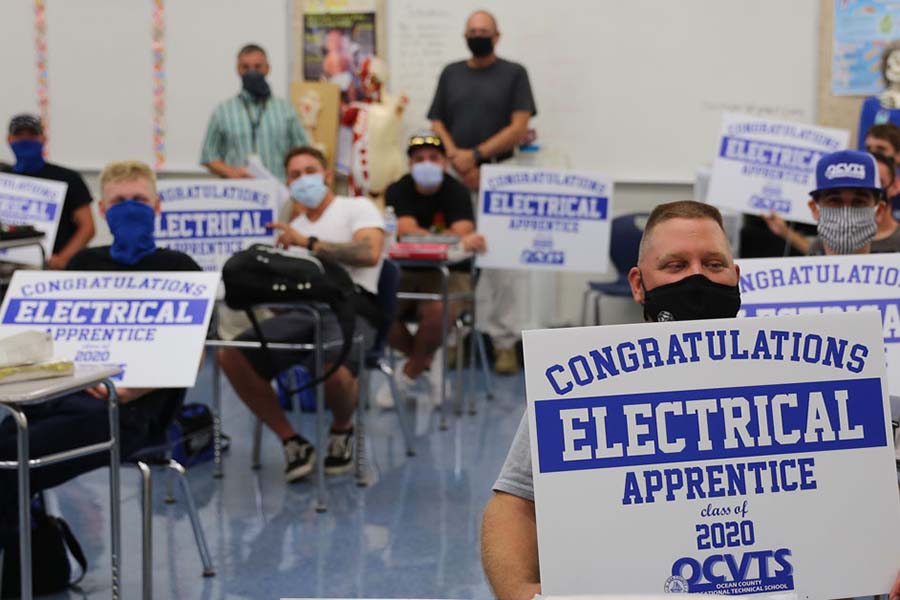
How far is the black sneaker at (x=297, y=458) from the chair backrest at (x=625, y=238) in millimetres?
3255

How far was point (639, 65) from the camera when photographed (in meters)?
8.71

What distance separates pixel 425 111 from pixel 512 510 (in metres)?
7.07

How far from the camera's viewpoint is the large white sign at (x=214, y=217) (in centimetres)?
598

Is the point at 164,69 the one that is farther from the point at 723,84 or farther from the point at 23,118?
the point at 723,84

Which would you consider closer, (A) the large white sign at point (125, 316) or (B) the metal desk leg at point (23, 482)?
(B) the metal desk leg at point (23, 482)

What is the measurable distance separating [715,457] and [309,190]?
4.19 meters

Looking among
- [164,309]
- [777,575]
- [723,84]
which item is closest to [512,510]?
[777,575]

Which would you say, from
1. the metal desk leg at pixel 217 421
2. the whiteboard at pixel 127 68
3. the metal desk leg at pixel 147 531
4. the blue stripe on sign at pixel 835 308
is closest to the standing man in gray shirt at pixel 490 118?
the whiteboard at pixel 127 68

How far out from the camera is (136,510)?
5.18 metres

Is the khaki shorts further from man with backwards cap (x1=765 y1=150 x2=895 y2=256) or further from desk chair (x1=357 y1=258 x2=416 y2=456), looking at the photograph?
man with backwards cap (x1=765 y1=150 x2=895 y2=256)

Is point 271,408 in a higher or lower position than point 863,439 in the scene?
lower

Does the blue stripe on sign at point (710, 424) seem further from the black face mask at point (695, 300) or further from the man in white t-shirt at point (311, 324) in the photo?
the man in white t-shirt at point (311, 324)

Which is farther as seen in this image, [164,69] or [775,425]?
[164,69]

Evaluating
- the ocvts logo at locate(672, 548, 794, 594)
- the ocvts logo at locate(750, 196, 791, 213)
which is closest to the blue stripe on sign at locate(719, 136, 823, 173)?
the ocvts logo at locate(750, 196, 791, 213)
